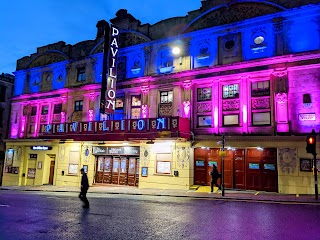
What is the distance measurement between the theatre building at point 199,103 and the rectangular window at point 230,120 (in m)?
0.07

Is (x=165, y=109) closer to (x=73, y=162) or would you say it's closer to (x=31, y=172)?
(x=73, y=162)

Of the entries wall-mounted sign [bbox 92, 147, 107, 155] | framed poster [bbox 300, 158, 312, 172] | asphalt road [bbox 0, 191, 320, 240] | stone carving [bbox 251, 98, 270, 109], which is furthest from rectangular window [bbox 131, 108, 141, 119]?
framed poster [bbox 300, 158, 312, 172]

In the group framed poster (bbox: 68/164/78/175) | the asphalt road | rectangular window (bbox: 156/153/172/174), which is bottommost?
the asphalt road

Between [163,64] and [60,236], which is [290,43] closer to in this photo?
[163,64]

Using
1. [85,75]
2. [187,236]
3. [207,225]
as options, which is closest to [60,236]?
[187,236]

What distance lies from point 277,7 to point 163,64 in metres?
9.54

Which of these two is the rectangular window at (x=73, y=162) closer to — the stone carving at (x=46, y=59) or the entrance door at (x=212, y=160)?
the stone carving at (x=46, y=59)

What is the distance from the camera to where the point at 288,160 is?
57.3 ft

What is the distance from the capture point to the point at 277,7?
19250 mm

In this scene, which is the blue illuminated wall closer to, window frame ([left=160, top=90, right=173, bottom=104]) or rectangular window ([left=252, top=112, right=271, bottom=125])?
rectangular window ([left=252, top=112, right=271, bottom=125])

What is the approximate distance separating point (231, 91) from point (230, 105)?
42.4 inches

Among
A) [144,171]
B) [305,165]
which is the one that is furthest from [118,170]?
[305,165]

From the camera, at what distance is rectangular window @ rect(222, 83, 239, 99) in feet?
65.7

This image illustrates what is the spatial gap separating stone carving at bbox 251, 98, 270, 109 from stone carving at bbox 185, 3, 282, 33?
249 inches
